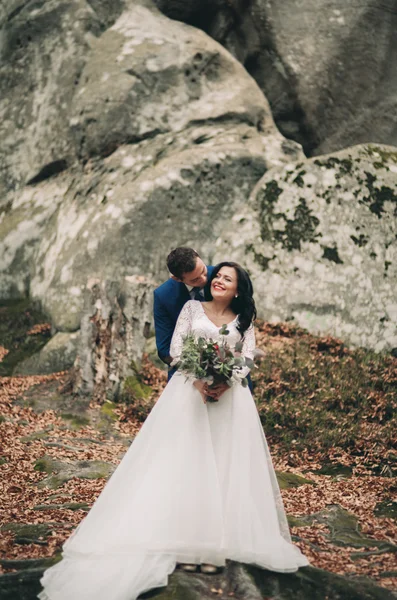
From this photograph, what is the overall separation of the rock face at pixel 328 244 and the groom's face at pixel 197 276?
18.5ft

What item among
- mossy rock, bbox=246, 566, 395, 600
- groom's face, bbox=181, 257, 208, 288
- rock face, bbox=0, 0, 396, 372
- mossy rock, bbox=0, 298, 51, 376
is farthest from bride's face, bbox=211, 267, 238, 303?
mossy rock, bbox=0, 298, 51, 376

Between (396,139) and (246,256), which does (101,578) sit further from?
(396,139)

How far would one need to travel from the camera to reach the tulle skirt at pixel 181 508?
16.2 ft

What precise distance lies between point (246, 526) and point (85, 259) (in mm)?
8159

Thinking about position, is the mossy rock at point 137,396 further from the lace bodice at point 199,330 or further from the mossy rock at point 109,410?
the lace bodice at point 199,330

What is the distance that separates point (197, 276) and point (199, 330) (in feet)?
1.64

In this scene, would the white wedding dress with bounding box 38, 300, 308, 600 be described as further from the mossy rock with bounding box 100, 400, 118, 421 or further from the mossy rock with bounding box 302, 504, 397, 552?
the mossy rock with bounding box 100, 400, 118, 421

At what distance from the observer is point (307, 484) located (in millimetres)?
7594

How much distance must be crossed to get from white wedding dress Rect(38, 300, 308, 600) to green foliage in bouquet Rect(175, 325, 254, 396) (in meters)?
0.23

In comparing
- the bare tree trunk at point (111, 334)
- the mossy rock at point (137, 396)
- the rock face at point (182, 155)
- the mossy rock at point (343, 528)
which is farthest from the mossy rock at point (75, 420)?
the mossy rock at point (343, 528)

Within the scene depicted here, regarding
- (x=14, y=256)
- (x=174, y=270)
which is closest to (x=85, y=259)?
(x=14, y=256)

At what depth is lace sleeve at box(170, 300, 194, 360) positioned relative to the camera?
595 centimetres

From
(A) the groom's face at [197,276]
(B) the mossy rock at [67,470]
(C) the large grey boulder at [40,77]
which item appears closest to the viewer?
(A) the groom's face at [197,276]

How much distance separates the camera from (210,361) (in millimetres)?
5566
